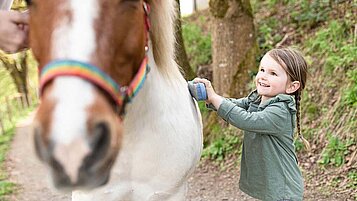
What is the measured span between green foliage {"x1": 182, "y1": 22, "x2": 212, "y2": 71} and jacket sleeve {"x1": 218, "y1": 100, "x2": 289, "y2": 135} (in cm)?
478

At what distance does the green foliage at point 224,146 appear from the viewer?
18.2ft

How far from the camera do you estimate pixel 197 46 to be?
25.2 feet

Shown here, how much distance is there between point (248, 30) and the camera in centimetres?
597

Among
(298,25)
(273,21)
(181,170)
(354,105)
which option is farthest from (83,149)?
(273,21)

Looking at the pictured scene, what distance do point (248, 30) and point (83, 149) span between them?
191 inches

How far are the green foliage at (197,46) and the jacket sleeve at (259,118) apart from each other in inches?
188

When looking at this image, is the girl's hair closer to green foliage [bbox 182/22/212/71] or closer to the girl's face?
the girl's face

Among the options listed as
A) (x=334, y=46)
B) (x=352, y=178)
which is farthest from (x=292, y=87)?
(x=334, y=46)

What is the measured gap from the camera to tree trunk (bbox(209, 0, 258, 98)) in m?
5.88

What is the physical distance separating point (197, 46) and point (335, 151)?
346 cm

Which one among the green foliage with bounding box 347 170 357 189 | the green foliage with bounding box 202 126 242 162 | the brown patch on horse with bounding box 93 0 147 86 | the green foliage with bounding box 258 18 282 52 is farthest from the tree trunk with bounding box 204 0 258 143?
the brown patch on horse with bounding box 93 0 147 86

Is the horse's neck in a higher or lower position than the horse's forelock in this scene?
lower

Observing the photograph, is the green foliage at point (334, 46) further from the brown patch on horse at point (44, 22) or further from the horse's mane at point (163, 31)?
the brown patch on horse at point (44, 22)

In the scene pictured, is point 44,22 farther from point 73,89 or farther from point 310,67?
point 310,67
